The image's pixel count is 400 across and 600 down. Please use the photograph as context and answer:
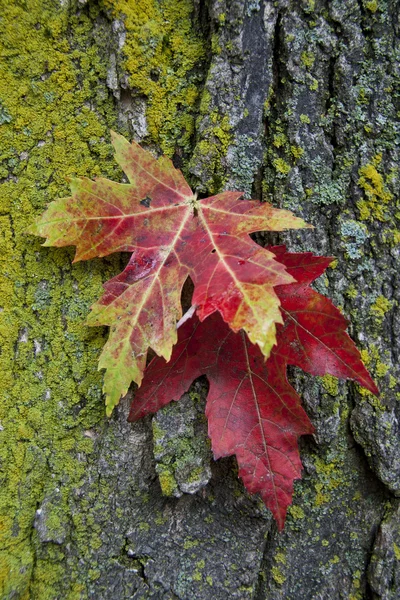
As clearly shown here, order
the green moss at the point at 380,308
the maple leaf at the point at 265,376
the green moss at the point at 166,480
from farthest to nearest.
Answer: the green moss at the point at 380,308 < the green moss at the point at 166,480 < the maple leaf at the point at 265,376

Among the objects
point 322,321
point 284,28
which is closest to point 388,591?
point 322,321

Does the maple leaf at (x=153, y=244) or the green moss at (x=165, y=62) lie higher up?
the green moss at (x=165, y=62)

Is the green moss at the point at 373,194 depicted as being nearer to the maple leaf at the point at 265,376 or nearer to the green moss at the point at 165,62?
the maple leaf at the point at 265,376

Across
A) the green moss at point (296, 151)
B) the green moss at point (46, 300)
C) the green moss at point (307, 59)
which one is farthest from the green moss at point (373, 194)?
the green moss at point (46, 300)

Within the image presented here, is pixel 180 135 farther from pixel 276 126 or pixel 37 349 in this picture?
pixel 37 349

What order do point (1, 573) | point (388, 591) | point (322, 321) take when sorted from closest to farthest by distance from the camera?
1. point (322, 321)
2. point (1, 573)
3. point (388, 591)

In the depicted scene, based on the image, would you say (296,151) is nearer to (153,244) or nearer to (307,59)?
(307,59)

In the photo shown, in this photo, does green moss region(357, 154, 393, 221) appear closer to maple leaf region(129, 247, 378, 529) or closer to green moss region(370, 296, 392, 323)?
green moss region(370, 296, 392, 323)
